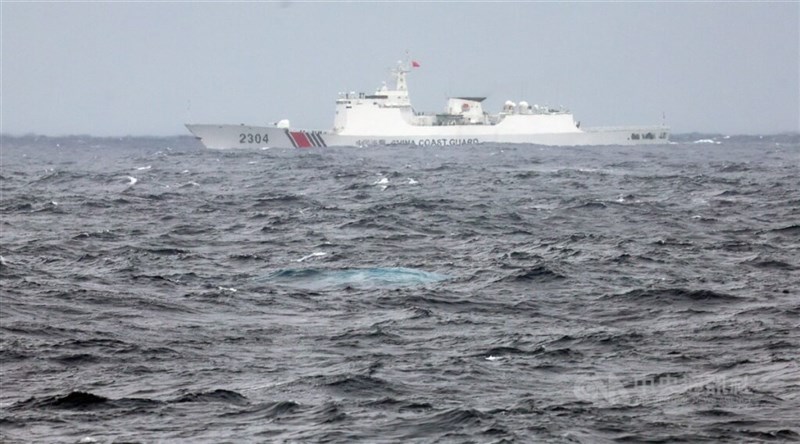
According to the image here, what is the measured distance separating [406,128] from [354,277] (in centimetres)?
8772

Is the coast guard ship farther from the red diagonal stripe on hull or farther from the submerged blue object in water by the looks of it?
the submerged blue object in water

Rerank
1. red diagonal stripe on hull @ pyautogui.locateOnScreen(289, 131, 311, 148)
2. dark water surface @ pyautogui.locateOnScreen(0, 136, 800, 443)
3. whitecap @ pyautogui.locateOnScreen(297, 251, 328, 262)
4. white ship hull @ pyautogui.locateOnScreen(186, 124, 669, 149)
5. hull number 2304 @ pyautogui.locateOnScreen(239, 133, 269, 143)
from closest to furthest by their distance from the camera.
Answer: dark water surface @ pyautogui.locateOnScreen(0, 136, 800, 443) → whitecap @ pyautogui.locateOnScreen(297, 251, 328, 262) → white ship hull @ pyautogui.locateOnScreen(186, 124, 669, 149) → red diagonal stripe on hull @ pyautogui.locateOnScreen(289, 131, 311, 148) → hull number 2304 @ pyautogui.locateOnScreen(239, 133, 269, 143)

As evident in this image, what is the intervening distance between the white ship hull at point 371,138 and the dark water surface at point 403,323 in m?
67.0

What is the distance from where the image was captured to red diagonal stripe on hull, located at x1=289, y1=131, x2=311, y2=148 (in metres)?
107

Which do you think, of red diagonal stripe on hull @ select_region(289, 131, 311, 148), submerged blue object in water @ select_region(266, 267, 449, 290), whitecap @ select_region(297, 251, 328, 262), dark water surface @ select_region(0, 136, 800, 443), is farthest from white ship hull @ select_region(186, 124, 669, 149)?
submerged blue object in water @ select_region(266, 267, 449, 290)

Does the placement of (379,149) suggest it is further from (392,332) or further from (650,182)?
(392,332)

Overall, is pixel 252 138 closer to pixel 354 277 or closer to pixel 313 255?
pixel 313 255

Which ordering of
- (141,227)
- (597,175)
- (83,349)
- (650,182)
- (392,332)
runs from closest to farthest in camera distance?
(83,349) → (392,332) → (141,227) → (650,182) → (597,175)

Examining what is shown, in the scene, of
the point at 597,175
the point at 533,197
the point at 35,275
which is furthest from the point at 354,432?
the point at 597,175

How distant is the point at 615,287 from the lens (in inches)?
875

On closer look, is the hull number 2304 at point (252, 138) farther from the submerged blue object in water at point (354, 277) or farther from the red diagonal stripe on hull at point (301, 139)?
the submerged blue object in water at point (354, 277)

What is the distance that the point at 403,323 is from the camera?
18875 mm

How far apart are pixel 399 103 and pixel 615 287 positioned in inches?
3603

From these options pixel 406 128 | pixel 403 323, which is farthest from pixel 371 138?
pixel 403 323
